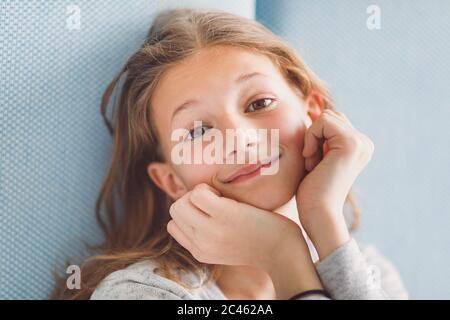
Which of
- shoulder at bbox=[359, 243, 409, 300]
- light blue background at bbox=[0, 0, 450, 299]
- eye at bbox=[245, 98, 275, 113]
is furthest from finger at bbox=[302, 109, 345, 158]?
shoulder at bbox=[359, 243, 409, 300]

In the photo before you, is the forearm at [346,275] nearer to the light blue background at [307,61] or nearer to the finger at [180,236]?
the finger at [180,236]

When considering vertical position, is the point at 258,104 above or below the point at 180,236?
above

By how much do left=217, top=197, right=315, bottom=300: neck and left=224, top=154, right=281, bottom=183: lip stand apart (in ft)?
0.52

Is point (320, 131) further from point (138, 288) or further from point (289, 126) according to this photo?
point (138, 288)

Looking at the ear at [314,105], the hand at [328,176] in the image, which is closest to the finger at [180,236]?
the hand at [328,176]

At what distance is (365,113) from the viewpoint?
1.28 meters

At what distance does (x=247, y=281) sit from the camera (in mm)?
1119

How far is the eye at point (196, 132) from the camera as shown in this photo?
0.99m

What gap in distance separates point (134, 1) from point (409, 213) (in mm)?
864

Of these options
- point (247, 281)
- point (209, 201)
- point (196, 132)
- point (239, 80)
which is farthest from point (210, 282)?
point (239, 80)

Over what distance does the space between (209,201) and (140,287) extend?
0.70ft

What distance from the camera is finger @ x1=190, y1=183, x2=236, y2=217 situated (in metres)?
0.95

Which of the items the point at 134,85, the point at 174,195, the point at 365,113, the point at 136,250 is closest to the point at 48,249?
the point at 136,250
